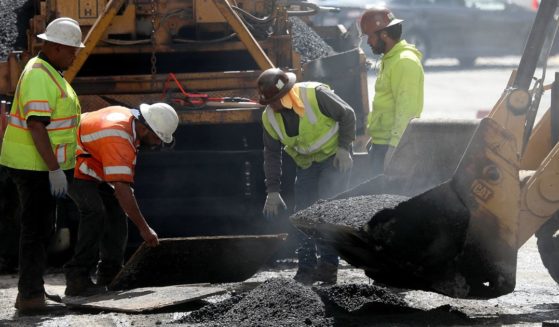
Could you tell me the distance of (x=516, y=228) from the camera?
674 cm

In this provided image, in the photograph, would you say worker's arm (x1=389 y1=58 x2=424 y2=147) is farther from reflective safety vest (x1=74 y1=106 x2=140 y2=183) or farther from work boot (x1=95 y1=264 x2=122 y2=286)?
work boot (x1=95 y1=264 x2=122 y2=286)

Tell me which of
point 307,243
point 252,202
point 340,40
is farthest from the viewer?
point 340,40

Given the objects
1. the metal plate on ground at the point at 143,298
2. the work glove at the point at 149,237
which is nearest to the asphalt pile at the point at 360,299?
the metal plate on ground at the point at 143,298

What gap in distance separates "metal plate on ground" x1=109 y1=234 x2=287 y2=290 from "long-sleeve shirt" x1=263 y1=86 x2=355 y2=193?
2.43 feet

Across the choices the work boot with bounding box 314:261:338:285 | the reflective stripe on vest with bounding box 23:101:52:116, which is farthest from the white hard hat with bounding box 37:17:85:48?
the work boot with bounding box 314:261:338:285

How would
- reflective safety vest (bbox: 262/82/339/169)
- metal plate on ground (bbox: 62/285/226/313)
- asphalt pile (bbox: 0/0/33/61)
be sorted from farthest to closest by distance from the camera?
asphalt pile (bbox: 0/0/33/61) → reflective safety vest (bbox: 262/82/339/169) → metal plate on ground (bbox: 62/285/226/313)

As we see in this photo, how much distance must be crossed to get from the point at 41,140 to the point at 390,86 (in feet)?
8.27

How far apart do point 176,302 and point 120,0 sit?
2639 millimetres

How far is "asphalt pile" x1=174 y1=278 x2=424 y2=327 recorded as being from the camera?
21.6ft

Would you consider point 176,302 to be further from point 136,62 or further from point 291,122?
point 136,62

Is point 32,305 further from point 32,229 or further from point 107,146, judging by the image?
point 107,146

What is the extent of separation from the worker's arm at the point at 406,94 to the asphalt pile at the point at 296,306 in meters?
1.42

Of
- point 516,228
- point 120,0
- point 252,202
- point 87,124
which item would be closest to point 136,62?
point 120,0

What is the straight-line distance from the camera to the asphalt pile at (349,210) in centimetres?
677
